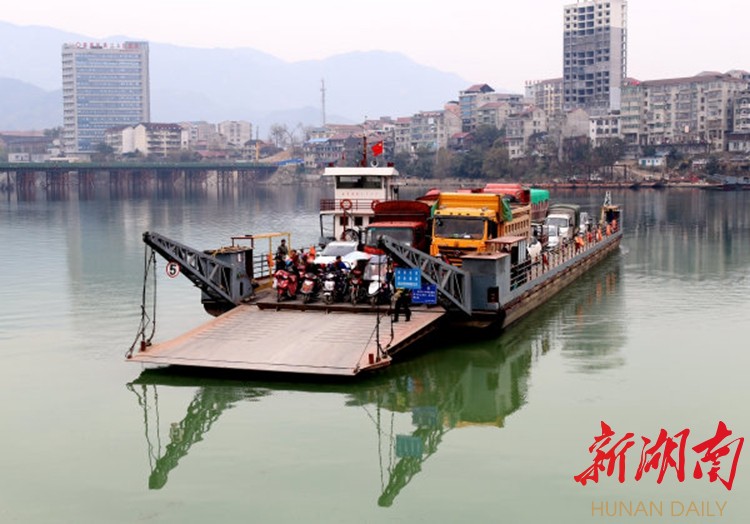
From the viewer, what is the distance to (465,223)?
28.1 m

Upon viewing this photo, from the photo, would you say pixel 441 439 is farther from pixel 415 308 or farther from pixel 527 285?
pixel 527 285

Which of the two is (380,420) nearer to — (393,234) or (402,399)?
(402,399)

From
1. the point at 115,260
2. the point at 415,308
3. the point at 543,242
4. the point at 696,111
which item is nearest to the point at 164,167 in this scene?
the point at 696,111

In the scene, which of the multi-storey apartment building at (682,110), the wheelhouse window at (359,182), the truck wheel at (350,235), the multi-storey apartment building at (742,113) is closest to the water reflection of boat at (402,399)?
the truck wheel at (350,235)

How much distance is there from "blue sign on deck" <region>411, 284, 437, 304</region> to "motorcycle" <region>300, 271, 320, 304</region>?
9.21 feet

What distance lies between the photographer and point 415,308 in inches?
980

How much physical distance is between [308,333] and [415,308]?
3425 mm

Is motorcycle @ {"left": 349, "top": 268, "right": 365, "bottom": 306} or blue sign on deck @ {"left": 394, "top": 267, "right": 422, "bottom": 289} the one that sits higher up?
blue sign on deck @ {"left": 394, "top": 267, "right": 422, "bottom": 289}

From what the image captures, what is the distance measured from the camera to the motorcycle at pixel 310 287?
25391mm

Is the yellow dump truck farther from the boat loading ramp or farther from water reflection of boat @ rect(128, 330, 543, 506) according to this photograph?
water reflection of boat @ rect(128, 330, 543, 506)

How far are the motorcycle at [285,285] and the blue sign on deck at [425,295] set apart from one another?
3.36 meters

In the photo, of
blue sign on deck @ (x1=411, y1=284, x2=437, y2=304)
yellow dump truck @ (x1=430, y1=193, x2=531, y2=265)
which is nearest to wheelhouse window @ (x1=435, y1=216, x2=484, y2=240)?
yellow dump truck @ (x1=430, y1=193, x2=531, y2=265)

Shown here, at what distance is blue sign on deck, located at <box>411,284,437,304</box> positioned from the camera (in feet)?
80.4

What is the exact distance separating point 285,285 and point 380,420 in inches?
298
